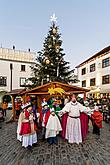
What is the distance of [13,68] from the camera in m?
44.3

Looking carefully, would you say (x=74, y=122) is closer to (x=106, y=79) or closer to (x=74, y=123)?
(x=74, y=123)

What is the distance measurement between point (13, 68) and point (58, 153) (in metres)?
37.2

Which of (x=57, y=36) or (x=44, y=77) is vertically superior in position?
(x=57, y=36)

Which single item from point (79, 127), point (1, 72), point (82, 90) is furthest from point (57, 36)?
point (1, 72)

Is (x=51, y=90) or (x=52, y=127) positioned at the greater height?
(x=51, y=90)

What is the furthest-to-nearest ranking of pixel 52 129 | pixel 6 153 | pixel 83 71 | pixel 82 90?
pixel 83 71, pixel 82 90, pixel 52 129, pixel 6 153

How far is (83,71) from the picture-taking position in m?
46.8

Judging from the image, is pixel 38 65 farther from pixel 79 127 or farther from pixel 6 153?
pixel 6 153

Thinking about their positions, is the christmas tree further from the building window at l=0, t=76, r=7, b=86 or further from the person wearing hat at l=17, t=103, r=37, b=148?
A: the building window at l=0, t=76, r=7, b=86

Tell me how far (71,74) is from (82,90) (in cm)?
1061

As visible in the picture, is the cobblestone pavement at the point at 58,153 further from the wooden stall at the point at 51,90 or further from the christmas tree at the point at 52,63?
the christmas tree at the point at 52,63

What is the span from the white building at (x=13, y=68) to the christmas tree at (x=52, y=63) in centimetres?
1957

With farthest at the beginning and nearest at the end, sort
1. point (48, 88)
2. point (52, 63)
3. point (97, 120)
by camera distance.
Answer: point (52, 63) < point (48, 88) < point (97, 120)

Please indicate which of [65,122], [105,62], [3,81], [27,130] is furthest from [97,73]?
[27,130]
